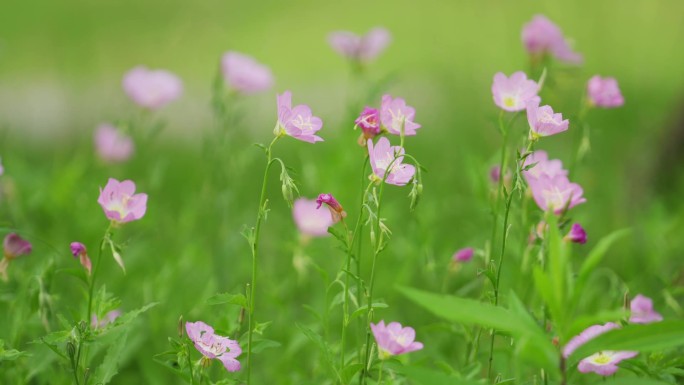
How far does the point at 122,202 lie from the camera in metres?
1.65

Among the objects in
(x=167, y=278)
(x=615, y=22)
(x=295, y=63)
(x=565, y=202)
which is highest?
(x=565, y=202)

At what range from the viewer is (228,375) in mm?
2076

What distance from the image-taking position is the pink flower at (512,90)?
1719 mm

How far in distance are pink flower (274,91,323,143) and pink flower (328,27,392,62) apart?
120cm

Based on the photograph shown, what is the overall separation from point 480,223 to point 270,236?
0.81 meters

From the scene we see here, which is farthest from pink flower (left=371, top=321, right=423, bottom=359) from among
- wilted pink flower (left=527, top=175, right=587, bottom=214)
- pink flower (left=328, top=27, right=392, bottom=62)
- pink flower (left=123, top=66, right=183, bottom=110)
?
pink flower (left=123, top=66, right=183, bottom=110)

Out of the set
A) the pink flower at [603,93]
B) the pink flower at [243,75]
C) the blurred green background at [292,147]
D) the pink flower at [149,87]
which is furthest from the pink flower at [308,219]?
the pink flower at [603,93]

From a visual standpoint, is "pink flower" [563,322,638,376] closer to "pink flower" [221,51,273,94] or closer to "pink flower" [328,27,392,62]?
"pink flower" [328,27,392,62]

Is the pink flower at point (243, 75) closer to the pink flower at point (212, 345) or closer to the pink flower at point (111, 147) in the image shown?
the pink flower at point (111, 147)

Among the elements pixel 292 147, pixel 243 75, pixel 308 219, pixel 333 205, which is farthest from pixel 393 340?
pixel 292 147

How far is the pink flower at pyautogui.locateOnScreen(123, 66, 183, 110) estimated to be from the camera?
2.82m

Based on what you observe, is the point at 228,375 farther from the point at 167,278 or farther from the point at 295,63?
the point at 295,63

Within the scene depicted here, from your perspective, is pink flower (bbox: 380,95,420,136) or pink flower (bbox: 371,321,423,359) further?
pink flower (bbox: 380,95,420,136)

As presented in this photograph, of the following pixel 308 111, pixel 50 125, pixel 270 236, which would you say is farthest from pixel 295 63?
pixel 308 111
